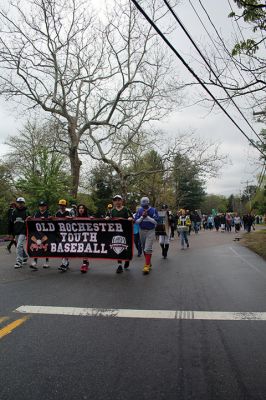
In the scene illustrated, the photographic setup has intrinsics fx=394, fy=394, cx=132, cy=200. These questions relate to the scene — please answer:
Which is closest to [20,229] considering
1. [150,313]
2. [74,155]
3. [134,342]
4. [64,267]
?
[64,267]

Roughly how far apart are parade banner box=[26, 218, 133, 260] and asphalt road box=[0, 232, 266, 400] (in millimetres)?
1375

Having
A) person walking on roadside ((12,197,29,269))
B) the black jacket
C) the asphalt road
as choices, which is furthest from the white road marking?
the black jacket

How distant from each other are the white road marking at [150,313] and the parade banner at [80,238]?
3674 millimetres

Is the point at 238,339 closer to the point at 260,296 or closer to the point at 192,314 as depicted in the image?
the point at 192,314

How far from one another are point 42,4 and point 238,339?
27.9 meters

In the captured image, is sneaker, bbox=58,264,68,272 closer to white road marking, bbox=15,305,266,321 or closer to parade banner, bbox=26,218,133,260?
parade banner, bbox=26,218,133,260

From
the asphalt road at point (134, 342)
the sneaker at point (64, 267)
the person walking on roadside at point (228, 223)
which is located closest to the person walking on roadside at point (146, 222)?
the asphalt road at point (134, 342)

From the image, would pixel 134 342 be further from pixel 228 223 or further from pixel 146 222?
pixel 228 223

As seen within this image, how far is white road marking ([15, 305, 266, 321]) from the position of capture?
5.46 metres

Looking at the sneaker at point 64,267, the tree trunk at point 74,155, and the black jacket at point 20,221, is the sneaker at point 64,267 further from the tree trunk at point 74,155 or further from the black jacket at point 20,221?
the tree trunk at point 74,155

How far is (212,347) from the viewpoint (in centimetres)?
429

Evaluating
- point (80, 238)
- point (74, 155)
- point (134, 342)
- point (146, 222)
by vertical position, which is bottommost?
point (134, 342)

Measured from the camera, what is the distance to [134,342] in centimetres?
444

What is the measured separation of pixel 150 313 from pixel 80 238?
14.8 ft
